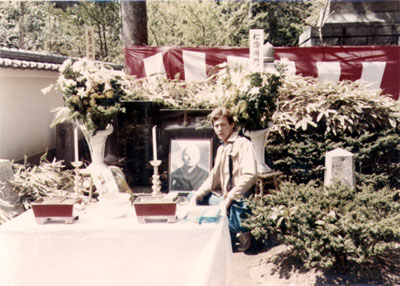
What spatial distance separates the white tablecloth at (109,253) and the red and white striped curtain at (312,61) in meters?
6.11

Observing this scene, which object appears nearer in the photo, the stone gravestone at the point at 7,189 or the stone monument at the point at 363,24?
the stone gravestone at the point at 7,189

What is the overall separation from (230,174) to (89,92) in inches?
62.2

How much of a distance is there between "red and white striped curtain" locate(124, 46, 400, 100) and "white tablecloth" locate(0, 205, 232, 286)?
6.11 metres

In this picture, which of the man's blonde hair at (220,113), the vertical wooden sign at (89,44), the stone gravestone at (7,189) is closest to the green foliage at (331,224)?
the man's blonde hair at (220,113)

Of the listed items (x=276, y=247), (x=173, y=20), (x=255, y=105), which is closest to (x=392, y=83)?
(x=255, y=105)

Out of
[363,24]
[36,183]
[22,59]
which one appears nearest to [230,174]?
[36,183]

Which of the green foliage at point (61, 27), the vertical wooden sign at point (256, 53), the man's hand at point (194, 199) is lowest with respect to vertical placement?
the man's hand at point (194, 199)

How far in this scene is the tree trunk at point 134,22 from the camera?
9.41 meters

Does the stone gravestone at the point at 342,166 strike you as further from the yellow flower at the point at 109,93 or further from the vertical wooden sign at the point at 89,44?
the vertical wooden sign at the point at 89,44

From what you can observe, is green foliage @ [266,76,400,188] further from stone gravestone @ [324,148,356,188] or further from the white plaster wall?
the white plaster wall

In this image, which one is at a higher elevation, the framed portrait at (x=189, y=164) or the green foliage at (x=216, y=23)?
the green foliage at (x=216, y=23)

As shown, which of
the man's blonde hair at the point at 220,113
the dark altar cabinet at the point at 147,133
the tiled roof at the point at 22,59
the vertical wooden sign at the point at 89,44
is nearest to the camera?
the man's blonde hair at the point at 220,113

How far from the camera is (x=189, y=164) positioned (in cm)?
511

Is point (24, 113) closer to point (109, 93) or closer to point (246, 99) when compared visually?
point (109, 93)
